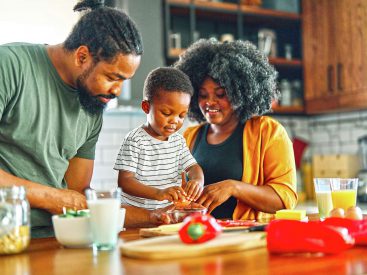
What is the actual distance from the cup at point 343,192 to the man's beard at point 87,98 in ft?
2.67

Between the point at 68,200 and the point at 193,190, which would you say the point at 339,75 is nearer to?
the point at 193,190

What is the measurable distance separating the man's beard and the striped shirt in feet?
0.94

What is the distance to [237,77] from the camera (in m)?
2.58

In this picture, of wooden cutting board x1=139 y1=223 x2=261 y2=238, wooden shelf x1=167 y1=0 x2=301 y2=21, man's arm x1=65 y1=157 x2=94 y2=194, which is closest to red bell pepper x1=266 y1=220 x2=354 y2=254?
wooden cutting board x1=139 y1=223 x2=261 y2=238

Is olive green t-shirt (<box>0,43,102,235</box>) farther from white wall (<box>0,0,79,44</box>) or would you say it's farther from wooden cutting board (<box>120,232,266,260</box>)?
white wall (<box>0,0,79,44</box>)

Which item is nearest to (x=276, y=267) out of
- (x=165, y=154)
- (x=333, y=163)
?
(x=165, y=154)

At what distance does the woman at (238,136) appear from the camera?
2.26 metres

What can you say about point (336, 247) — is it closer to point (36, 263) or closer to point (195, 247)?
point (195, 247)

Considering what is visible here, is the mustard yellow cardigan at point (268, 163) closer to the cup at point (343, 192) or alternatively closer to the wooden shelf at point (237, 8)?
the cup at point (343, 192)

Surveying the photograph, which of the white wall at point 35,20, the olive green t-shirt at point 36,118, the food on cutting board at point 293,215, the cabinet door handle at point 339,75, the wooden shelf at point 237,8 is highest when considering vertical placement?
the wooden shelf at point 237,8

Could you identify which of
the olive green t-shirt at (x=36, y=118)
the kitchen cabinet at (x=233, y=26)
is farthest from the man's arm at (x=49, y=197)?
the kitchen cabinet at (x=233, y=26)

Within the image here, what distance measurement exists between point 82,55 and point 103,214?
26.7 inches

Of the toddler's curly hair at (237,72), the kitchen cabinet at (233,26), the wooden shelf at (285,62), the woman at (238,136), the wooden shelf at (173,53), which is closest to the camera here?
the woman at (238,136)

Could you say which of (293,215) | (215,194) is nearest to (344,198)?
(293,215)
